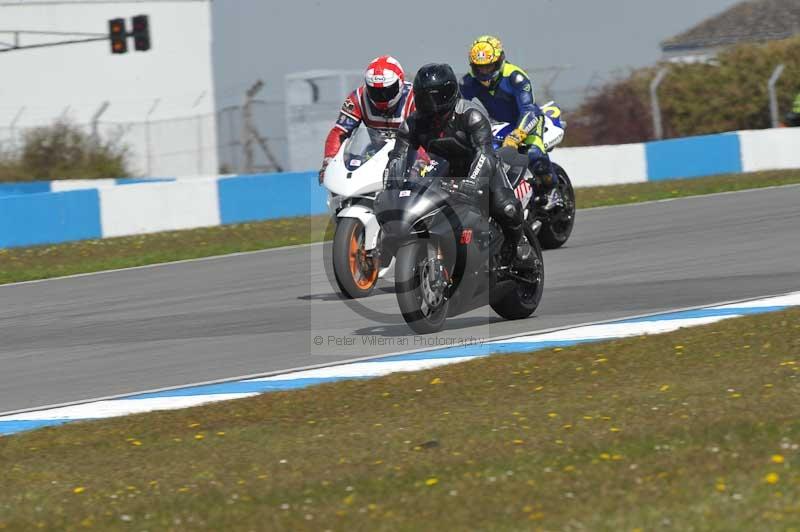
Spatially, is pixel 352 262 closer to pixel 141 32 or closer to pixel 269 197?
pixel 269 197

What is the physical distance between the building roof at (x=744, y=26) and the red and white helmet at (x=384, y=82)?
3701cm

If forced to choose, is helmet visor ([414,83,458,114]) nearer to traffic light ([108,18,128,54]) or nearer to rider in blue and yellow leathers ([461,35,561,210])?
rider in blue and yellow leathers ([461,35,561,210])

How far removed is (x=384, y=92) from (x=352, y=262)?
1.34m

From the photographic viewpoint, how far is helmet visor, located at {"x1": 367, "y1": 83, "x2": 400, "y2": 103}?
1013cm

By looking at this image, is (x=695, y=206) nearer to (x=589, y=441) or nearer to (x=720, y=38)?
(x=589, y=441)

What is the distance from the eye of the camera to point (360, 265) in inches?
384

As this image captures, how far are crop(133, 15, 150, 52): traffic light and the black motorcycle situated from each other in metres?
22.3

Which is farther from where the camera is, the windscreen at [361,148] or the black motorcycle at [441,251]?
the windscreen at [361,148]

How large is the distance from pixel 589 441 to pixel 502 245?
9.94 feet

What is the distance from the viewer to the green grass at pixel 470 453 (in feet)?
14.8

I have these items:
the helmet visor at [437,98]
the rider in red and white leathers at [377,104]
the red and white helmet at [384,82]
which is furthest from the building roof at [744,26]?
the helmet visor at [437,98]

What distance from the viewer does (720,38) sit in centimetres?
4703

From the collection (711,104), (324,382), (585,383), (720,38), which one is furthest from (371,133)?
(720,38)

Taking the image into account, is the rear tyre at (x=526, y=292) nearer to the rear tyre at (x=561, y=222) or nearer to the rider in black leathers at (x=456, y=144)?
the rider in black leathers at (x=456, y=144)
